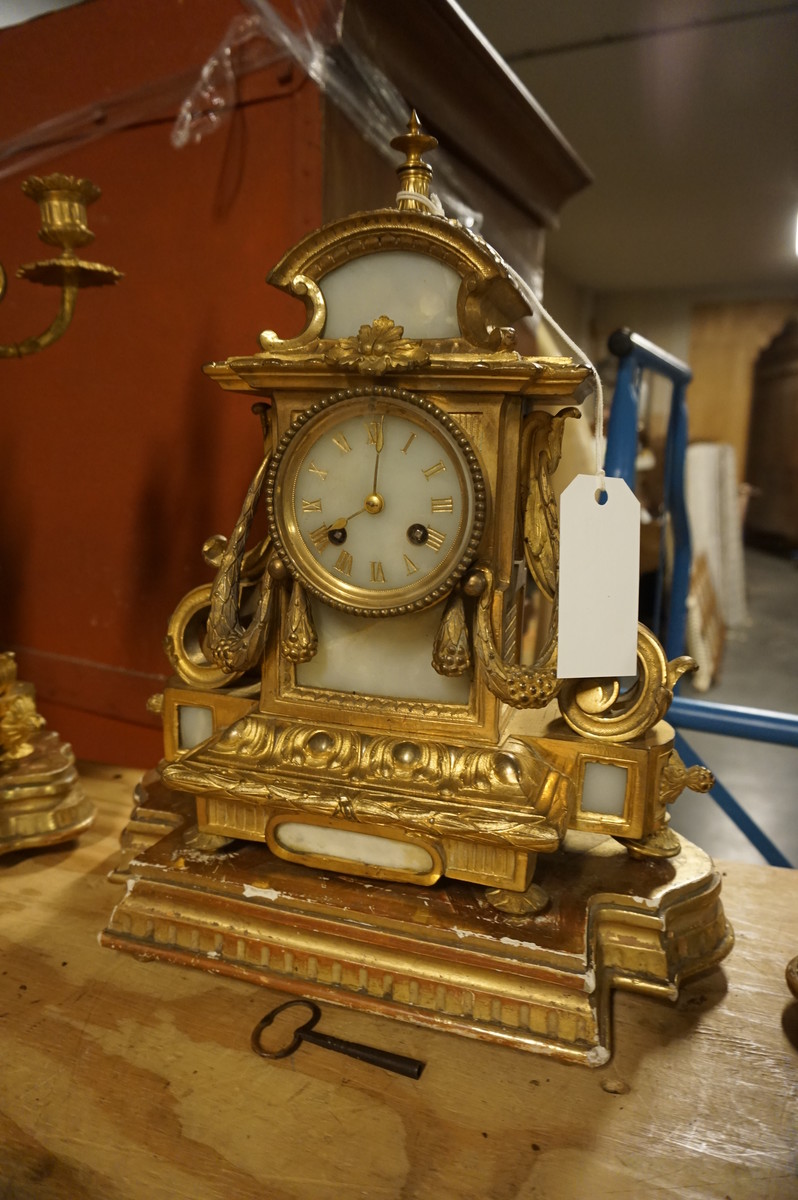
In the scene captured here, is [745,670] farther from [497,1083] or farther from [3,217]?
[3,217]

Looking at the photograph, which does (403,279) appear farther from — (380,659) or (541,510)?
(380,659)

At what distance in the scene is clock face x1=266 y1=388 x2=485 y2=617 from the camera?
75 cm

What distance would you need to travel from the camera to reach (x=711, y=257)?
2.16 metres

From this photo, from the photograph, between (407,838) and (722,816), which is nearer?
(407,838)

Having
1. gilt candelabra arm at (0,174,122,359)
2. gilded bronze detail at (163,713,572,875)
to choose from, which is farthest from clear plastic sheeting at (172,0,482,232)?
gilded bronze detail at (163,713,572,875)

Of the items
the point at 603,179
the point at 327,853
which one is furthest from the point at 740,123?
the point at 327,853

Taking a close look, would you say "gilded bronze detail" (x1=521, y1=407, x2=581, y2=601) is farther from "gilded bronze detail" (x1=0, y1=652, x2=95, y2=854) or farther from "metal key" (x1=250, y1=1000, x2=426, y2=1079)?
"gilded bronze detail" (x1=0, y1=652, x2=95, y2=854)

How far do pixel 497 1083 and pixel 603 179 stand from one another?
202 centimetres

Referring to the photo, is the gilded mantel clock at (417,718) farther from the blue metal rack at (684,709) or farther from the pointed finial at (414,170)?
the blue metal rack at (684,709)

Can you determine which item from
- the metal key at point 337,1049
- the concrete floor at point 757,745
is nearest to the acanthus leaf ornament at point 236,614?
the metal key at point 337,1049

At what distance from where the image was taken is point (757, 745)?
8.25 feet

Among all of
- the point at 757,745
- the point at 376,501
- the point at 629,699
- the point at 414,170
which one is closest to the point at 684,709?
the point at 629,699

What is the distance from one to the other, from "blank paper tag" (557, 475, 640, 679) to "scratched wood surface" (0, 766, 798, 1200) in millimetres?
341

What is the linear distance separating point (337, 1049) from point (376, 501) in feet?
1.66
